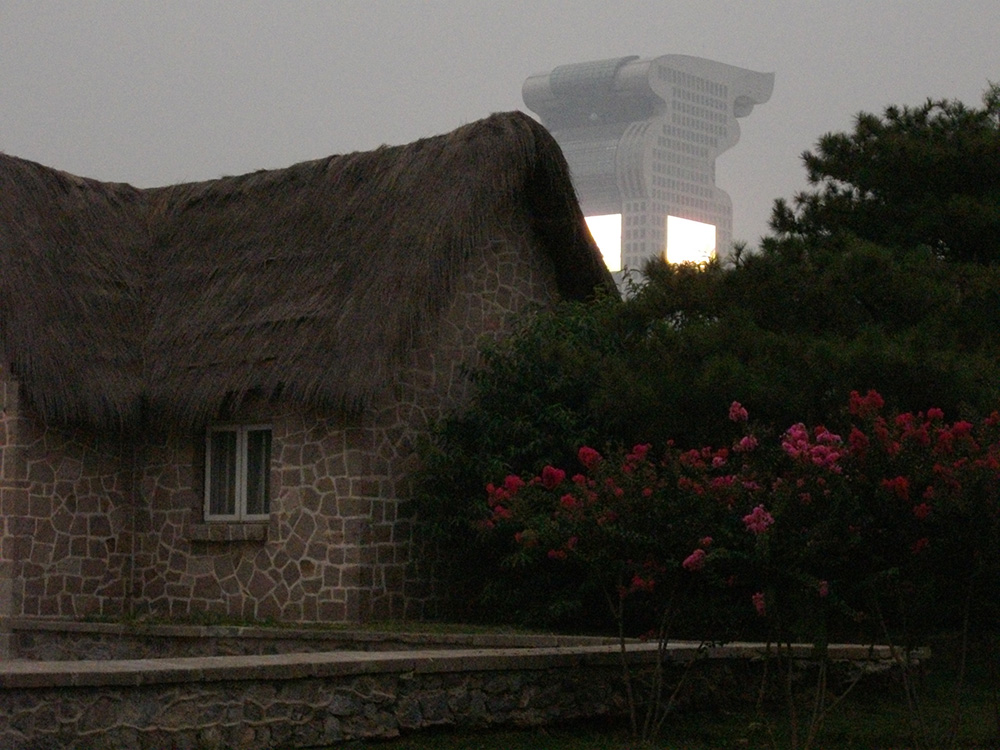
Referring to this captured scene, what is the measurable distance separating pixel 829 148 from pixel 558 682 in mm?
10837

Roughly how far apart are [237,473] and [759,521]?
8729 mm

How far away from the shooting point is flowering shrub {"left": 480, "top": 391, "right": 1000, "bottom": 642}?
898cm

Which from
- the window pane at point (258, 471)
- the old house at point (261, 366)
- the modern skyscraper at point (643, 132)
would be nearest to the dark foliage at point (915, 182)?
the old house at point (261, 366)

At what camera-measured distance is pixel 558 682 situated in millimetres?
10508

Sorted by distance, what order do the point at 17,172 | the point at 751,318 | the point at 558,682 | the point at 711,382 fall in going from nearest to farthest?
the point at 558,682 < the point at 711,382 < the point at 751,318 < the point at 17,172

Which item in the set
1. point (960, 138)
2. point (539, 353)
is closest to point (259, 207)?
point (539, 353)

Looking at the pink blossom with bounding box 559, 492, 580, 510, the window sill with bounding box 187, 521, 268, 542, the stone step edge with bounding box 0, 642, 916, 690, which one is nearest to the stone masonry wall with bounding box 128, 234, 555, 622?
the window sill with bounding box 187, 521, 268, 542

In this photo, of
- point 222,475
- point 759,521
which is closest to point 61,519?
point 222,475

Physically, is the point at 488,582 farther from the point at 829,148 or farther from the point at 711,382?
the point at 829,148

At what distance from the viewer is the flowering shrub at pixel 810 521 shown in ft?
29.5

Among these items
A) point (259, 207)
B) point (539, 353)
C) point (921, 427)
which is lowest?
point (921, 427)

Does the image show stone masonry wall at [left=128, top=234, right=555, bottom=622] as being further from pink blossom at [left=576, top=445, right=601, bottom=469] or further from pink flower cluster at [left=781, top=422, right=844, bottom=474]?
pink flower cluster at [left=781, top=422, right=844, bottom=474]

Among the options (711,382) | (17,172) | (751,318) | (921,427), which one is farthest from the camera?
(17,172)

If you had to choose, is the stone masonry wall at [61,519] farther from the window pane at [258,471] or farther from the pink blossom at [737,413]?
the pink blossom at [737,413]
